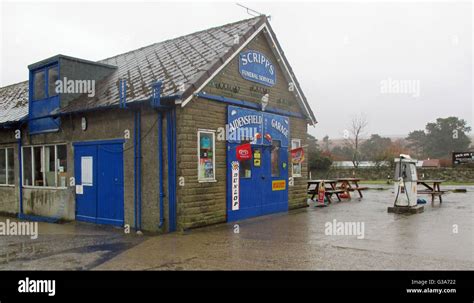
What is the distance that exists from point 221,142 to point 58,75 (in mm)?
5255

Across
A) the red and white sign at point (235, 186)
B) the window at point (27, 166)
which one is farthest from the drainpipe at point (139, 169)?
the window at point (27, 166)

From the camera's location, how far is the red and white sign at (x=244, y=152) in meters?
11.6

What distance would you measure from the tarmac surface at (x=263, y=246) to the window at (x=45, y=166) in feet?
4.91

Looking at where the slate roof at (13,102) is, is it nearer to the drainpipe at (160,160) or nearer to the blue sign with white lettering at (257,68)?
the drainpipe at (160,160)

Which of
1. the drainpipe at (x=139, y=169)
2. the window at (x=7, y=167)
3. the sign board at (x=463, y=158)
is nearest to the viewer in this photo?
Result: the drainpipe at (x=139, y=169)

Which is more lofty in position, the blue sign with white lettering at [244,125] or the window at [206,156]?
the blue sign with white lettering at [244,125]

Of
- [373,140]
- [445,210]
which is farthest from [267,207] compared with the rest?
[373,140]

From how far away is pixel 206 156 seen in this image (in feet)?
35.7

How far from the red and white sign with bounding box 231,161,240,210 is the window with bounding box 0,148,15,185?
8.13 meters

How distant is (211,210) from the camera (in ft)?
35.6

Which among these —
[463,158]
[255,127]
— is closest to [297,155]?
[255,127]

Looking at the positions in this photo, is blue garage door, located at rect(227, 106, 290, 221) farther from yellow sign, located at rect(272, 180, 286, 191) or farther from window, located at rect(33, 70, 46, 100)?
window, located at rect(33, 70, 46, 100)
